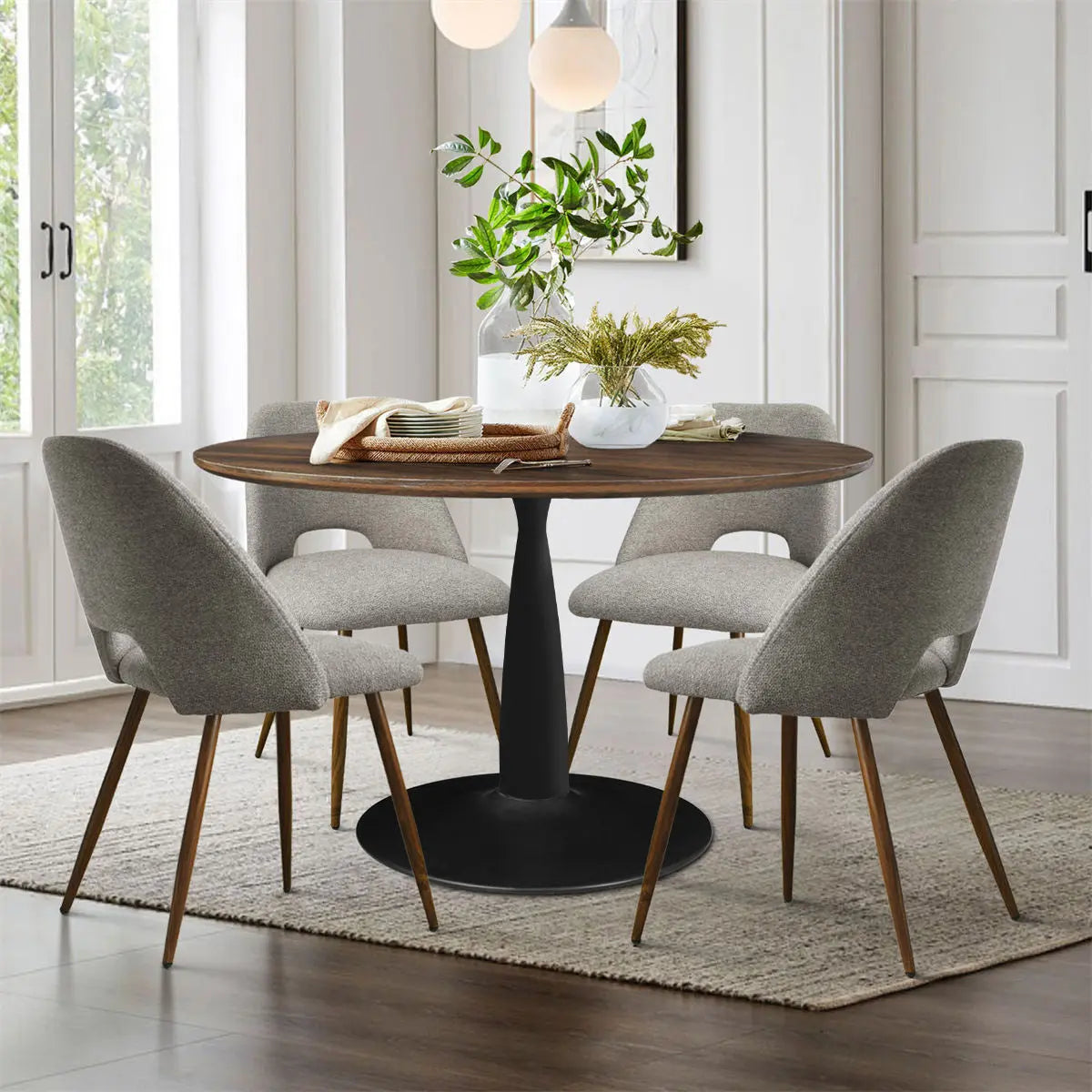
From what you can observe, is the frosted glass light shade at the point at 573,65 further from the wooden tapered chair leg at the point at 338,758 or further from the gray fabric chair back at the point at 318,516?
the wooden tapered chair leg at the point at 338,758

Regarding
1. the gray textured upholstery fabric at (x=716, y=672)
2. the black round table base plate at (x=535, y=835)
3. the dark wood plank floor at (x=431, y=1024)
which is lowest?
the dark wood plank floor at (x=431, y=1024)

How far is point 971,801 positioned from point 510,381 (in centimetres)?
119

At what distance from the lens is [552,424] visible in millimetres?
3557

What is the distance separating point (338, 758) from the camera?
12.1ft

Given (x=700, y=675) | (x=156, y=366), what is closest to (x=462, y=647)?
(x=156, y=366)

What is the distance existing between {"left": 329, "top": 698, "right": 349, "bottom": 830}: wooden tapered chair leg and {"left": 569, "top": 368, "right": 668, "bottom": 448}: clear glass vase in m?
0.72

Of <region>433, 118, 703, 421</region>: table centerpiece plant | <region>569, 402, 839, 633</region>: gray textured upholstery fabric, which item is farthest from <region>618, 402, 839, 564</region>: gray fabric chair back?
<region>433, 118, 703, 421</region>: table centerpiece plant

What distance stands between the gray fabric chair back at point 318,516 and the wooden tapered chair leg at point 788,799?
3.44ft

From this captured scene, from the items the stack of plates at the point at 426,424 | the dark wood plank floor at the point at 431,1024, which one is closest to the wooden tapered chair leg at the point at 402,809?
the dark wood plank floor at the point at 431,1024

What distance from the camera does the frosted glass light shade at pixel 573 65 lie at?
363 centimetres

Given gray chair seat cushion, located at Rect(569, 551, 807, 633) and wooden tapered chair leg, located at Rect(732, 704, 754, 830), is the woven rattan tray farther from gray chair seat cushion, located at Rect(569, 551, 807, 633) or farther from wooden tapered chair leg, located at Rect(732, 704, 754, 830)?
wooden tapered chair leg, located at Rect(732, 704, 754, 830)

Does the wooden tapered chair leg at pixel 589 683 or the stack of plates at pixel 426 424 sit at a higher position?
the stack of plates at pixel 426 424

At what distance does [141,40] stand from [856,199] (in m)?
1.97

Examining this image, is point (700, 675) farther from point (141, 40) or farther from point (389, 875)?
point (141, 40)
